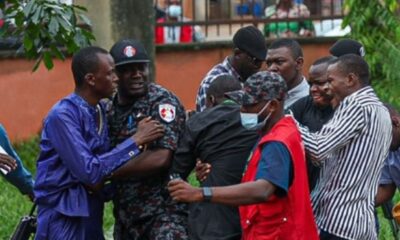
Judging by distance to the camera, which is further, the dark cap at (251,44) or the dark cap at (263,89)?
the dark cap at (251,44)

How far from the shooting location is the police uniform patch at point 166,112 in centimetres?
862

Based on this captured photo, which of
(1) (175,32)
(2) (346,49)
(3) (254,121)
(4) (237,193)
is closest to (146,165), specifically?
(3) (254,121)

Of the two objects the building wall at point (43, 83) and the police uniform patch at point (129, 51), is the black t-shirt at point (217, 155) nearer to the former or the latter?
the police uniform patch at point (129, 51)

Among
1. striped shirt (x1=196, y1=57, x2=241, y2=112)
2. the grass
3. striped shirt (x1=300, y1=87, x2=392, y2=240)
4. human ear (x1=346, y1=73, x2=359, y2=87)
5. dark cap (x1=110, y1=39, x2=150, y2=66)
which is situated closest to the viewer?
striped shirt (x1=300, y1=87, x2=392, y2=240)

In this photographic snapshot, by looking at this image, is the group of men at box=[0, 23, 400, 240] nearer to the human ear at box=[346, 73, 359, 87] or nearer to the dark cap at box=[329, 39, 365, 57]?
the human ear at box=[346, 73, 359, 87]

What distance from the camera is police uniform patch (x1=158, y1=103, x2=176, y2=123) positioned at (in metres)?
8.62

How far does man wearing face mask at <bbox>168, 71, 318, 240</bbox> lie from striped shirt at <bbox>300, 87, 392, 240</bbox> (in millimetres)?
280

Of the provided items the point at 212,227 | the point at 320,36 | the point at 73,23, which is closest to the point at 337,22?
the point at 320,36

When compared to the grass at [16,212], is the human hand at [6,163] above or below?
above

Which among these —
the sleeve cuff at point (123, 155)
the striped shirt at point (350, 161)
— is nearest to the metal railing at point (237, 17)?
the sleeve cuff at point (123, 155)

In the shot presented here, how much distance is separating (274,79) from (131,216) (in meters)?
1.36

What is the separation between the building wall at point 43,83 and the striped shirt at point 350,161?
8.25 m

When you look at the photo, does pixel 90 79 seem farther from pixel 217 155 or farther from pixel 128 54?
pixel 217 155

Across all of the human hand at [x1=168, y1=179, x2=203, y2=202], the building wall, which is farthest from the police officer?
the building wall
